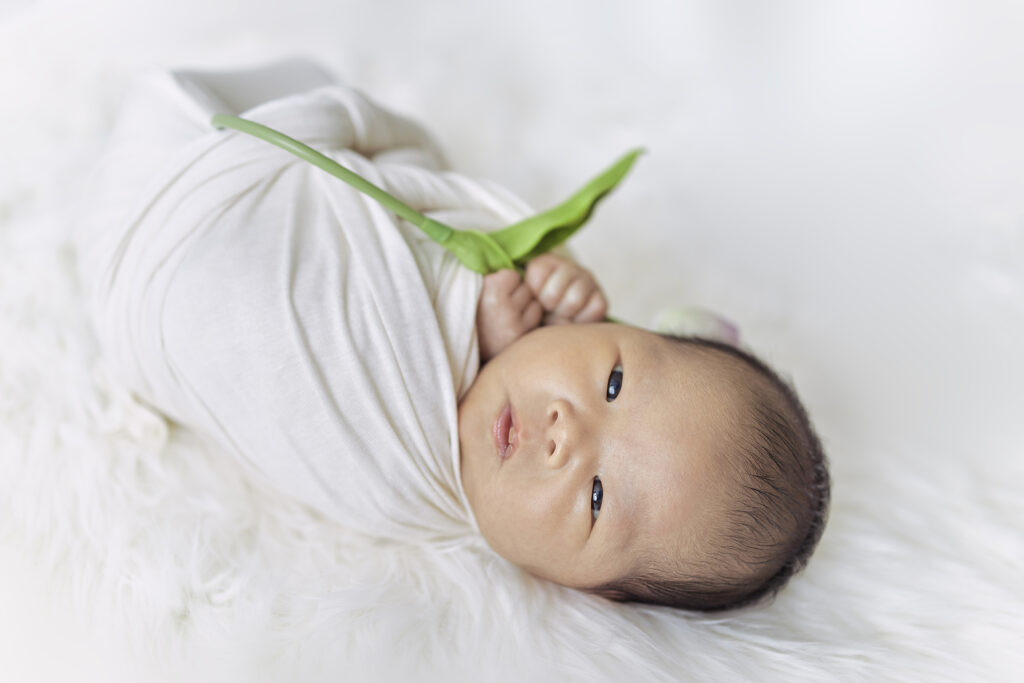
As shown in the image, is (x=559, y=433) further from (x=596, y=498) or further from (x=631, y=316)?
(x=631, y=316)

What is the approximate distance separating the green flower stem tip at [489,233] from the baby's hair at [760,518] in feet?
0.77

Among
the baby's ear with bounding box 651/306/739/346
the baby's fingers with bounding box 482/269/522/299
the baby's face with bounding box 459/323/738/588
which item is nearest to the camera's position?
the baby's face with bounding box 459/323/738/588

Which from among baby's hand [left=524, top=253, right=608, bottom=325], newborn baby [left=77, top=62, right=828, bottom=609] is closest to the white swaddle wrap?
newborn baby [left=77, top=62, right=828, bottom=609]

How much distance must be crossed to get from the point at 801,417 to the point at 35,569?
89cm

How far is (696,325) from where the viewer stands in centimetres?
127

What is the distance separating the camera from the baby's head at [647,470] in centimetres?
92

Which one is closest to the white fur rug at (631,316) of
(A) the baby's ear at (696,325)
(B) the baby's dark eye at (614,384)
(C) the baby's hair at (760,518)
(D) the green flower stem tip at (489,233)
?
(C) the baby's hair at (760,518)

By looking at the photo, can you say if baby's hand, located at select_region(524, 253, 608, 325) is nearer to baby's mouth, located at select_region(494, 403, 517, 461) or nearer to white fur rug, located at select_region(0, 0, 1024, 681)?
baby's mouth, located at select_region(494, 403, 517, 461)

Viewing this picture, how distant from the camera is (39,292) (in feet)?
3.80

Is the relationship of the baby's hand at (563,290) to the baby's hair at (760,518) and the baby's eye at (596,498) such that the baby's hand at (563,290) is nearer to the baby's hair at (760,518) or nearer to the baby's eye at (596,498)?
the baby's hair at (760,518)

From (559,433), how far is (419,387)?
7.5 inches

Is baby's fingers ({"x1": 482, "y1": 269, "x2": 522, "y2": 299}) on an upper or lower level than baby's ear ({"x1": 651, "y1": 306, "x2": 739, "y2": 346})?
upper

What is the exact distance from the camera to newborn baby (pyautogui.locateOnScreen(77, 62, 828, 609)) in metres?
0.93

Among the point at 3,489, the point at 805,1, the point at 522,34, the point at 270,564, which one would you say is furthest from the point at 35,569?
the point at 805,1
